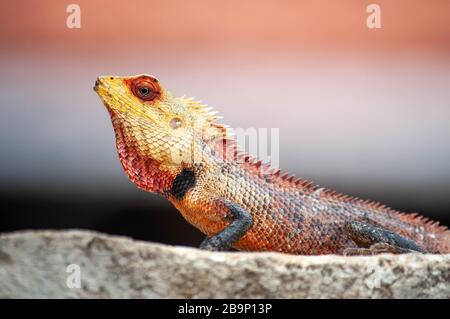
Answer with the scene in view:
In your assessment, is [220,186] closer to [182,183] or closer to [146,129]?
[182,183]

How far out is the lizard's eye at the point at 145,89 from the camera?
11.1ft

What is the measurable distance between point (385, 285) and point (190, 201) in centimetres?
101

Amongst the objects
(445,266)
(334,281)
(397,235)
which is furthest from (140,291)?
(397,235)

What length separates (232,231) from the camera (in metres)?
3.24

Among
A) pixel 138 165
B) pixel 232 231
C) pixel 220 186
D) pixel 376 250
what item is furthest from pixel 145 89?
pixel 376 250

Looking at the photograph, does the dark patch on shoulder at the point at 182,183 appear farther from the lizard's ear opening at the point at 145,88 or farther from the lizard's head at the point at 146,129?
the lizard's ear opening at the point at 145,88

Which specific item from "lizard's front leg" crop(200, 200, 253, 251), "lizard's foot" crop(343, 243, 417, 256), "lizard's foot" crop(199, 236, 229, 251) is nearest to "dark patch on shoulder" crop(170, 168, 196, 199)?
"lizard's front leg" crop(200, 200, 253, 251)

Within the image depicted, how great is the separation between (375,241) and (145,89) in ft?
4.43

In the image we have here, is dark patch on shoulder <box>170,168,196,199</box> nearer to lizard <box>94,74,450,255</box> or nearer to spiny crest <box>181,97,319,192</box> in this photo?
lizard <box>94,74,450,255</box>

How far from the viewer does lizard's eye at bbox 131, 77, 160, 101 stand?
3.38m

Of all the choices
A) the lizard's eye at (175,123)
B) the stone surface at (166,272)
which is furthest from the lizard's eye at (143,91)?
the stone surface at (166,272)

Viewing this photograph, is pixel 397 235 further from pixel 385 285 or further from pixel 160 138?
pixel 160 138

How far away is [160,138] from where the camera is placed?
3.37m

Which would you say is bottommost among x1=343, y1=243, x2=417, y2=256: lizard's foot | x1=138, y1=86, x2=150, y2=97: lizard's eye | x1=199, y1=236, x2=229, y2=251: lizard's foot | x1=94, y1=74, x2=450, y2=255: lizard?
x1=343, y1=243, x2=417, y2=256: lizard's foot
